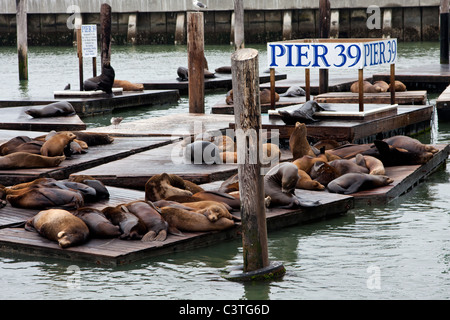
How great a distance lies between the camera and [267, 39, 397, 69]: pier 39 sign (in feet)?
35.1

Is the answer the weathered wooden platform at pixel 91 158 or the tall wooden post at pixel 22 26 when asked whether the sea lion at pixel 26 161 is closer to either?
the weathered wooden platform at pixel 91 158

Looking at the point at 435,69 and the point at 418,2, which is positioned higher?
the point at 418,2

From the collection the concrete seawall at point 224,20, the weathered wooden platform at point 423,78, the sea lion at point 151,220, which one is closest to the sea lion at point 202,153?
the sea lion at point 151,220

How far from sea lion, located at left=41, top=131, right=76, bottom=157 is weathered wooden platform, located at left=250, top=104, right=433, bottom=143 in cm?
266

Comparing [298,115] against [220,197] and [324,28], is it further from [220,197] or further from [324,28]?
[324,28]

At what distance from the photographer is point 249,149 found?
5.77 m

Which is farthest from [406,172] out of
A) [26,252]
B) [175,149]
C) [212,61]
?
[212,61]

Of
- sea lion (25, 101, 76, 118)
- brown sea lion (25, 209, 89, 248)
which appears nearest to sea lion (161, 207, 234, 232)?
brown sea lion (25, 209, 89, 248)

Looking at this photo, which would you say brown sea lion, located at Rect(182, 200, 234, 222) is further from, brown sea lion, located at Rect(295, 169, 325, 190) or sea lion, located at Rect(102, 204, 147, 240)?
brown sea lion, located at Rect(295, 169, 325, 190)

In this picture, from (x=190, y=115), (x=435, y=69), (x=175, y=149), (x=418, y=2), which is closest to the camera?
(x=175, y=149)

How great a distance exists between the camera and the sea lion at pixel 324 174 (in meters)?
8.41

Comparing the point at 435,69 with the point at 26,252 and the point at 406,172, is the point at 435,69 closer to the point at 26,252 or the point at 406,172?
the point at 406,172

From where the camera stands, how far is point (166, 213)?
666cm
